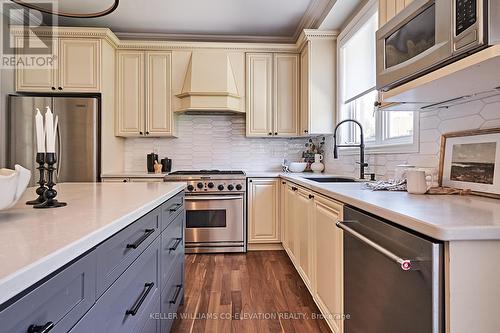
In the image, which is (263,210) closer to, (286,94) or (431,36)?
(286,94)

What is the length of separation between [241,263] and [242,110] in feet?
6.06

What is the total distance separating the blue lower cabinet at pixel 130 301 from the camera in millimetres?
811

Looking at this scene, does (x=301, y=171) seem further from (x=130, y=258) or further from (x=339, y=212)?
(x=130, y=258)

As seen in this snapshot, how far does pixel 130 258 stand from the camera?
3.53 ft

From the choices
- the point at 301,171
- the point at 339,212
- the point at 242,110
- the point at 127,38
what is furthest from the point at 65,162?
the point at 339,212

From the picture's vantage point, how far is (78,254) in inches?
26.7

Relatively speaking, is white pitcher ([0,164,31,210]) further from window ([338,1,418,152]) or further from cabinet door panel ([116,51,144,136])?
cabinet door panel ([116,51,144,136])

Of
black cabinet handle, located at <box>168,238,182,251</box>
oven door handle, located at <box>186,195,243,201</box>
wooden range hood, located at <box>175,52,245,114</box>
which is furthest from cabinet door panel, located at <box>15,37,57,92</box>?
black cabinet handle, located at <box>168,238,182,251</box>

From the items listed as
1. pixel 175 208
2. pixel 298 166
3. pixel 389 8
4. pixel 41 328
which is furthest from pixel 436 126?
pixel 298 166

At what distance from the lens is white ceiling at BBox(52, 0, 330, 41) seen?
3184 millimetres

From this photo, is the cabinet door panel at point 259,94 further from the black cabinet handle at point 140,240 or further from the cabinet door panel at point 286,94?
the black cabinet handle at point 140,240

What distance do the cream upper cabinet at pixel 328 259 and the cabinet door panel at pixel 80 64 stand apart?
2918 mm

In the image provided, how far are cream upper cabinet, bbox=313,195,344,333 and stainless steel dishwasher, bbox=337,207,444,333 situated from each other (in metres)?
0.11

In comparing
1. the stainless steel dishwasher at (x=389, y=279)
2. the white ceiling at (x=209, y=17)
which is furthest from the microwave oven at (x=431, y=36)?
the white ceiling at (x=209, y=17)
